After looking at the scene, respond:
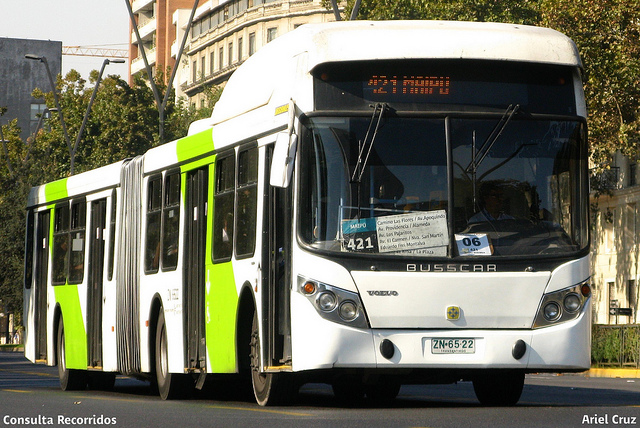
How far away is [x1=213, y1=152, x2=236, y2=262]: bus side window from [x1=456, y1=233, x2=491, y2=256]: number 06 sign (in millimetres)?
2846

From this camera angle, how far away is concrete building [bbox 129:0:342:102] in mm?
91312

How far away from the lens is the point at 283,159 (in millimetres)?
12500

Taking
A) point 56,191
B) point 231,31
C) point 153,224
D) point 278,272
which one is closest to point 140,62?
point 231,31

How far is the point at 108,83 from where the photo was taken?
186ft

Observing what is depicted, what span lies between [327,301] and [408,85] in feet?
6.46

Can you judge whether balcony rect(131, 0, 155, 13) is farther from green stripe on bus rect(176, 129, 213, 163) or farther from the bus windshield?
the bus windshield

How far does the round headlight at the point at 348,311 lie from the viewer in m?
12.3

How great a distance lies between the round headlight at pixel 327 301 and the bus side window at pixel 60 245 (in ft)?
32.0

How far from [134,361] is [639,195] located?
35.2 meters

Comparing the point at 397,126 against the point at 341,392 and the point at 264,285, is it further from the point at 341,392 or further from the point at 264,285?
the point at 341,392

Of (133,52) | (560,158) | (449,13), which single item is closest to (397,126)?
(560,158)

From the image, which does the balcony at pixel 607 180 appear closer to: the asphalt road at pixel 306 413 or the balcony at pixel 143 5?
the asphalt road at pixel 306 413

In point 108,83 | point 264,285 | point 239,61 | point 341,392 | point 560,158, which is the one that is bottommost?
point 341,392

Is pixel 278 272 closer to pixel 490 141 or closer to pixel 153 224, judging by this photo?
pixel 490 141
